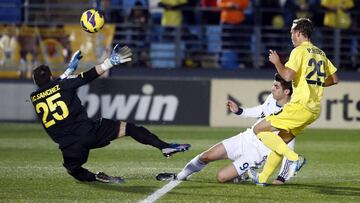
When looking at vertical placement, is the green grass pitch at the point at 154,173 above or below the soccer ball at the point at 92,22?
below

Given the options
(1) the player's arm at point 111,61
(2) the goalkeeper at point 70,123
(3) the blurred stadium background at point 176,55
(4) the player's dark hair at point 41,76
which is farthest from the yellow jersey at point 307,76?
(3) the blurred stadium background at point 176,55

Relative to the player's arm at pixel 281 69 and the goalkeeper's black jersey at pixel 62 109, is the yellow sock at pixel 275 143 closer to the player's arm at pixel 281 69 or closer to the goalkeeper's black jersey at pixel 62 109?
the player's arm at pixel 281 69

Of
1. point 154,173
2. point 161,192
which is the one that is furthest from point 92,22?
point 161,192

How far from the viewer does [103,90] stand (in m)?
21.5

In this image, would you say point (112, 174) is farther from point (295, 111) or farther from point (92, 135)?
point (295, 111)

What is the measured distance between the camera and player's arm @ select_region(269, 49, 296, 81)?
10352mm

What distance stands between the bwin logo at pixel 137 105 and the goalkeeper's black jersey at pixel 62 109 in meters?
9.83

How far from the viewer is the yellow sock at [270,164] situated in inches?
433

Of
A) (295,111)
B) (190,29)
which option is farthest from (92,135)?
(190,29)

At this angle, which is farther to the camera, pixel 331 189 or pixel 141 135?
pixel 141 135

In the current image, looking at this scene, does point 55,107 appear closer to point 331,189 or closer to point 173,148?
point 173,148

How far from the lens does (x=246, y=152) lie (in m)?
11.3

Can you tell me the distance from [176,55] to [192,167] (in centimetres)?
1207

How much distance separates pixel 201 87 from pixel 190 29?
2501 mm
